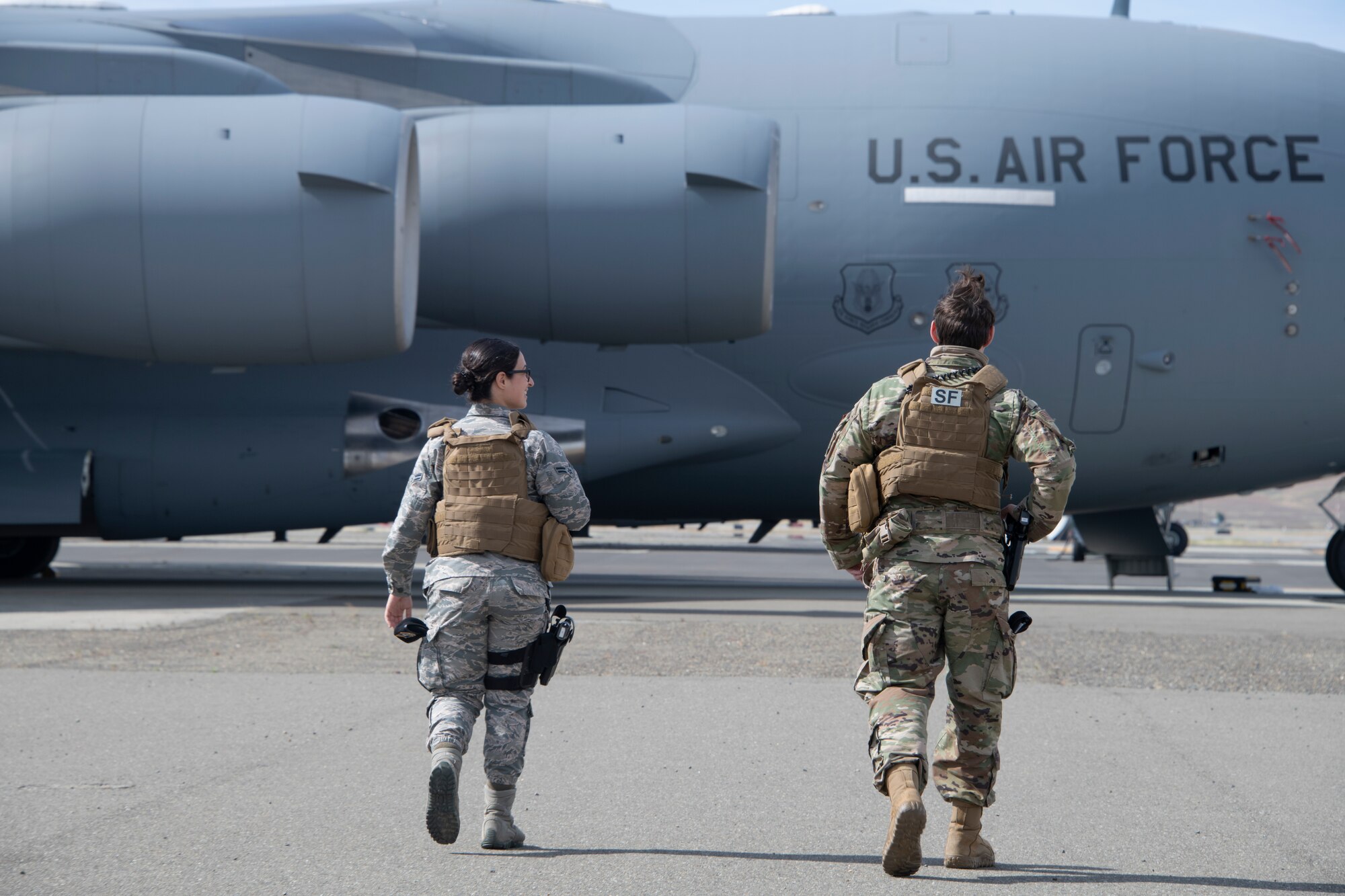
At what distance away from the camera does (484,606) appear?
14.2 feet

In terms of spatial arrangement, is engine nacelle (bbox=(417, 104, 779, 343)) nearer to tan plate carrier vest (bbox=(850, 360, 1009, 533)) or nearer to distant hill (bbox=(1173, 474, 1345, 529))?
tan plate carrier vest (bbox=(850, 360, 1009, 533))

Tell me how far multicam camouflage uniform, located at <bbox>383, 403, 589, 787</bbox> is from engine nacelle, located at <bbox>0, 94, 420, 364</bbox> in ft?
24.1

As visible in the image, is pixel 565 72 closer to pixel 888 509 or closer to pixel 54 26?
pixel 54 26

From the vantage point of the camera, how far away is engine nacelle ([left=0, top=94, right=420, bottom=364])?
11234 millimetres

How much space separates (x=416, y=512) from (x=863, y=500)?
150 cm

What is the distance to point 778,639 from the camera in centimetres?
962

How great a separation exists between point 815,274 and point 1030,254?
2.07 m

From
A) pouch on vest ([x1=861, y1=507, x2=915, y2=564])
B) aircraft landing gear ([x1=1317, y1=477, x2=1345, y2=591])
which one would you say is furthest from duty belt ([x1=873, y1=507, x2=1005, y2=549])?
aircraft landing gear ([x1=1317, y1=477, x2=1345, y2=591])

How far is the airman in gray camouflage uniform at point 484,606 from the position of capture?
4.21 metres

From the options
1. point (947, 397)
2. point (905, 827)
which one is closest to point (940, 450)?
point (947, 397)

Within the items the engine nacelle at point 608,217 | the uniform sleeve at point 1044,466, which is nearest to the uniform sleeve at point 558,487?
the uniform sleeve at point 1044,466

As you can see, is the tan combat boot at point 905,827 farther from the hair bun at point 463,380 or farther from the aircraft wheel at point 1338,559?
the aircraft wheel at point 1338,559

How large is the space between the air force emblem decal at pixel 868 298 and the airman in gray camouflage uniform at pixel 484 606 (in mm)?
8768

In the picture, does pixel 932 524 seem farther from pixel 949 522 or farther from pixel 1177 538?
pixel 1177 538
